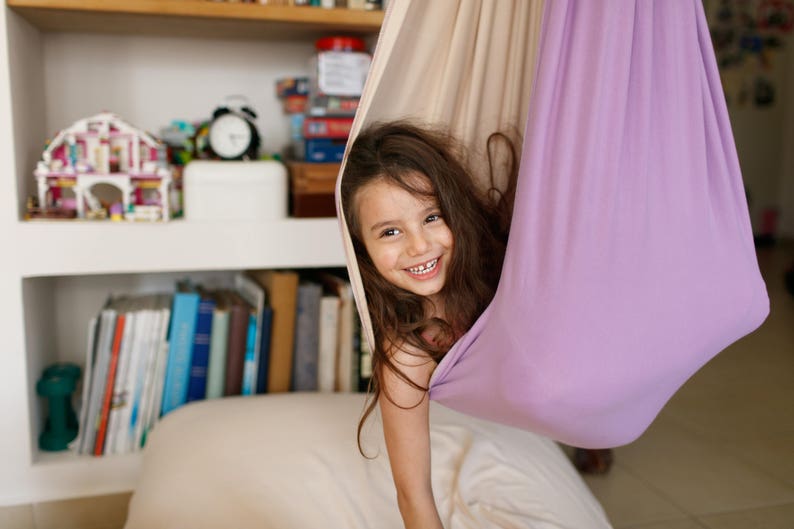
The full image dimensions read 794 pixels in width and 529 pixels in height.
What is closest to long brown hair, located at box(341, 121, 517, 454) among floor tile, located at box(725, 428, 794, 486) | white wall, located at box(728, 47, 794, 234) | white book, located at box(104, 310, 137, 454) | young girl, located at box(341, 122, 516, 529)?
young girl, located at box(341, 122, 516, 529)

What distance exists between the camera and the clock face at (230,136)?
1678 mm

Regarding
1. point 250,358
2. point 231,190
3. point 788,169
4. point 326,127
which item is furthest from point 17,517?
point 788,169

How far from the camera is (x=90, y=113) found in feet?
5.97

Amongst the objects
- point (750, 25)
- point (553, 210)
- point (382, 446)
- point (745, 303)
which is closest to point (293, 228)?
point (382, 446)

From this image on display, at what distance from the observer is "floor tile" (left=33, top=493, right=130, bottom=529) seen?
1.52 metres

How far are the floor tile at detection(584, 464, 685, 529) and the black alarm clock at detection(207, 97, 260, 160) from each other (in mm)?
1048

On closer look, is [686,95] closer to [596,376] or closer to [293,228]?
[596,376]

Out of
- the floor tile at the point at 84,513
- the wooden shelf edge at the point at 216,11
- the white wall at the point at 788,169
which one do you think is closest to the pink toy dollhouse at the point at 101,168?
the wooden shelf edge at the point at 216,11

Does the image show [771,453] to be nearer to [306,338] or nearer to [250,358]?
[306,338]

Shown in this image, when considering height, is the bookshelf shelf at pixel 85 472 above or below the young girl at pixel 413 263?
below

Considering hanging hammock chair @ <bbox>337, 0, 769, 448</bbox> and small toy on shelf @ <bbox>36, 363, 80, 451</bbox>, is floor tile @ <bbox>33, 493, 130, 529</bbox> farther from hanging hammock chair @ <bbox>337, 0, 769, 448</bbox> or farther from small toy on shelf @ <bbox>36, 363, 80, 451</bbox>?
hanging hammock chair @ <bbox>337, 0, 769, 448</bbox>

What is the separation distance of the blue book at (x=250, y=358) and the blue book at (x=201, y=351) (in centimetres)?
8

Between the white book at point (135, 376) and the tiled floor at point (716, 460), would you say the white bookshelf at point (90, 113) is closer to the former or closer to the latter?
the white book at point (135, 376)

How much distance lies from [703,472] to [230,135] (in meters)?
1.28
